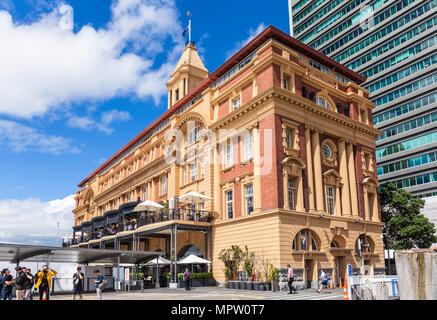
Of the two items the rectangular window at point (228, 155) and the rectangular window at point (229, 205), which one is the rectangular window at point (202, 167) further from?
the rectangular window at point (229, 205)

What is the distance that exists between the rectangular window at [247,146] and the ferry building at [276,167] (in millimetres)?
82

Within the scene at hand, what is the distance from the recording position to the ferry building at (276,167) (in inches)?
1128

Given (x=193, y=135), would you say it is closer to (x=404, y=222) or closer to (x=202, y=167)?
(x=202, y=167)

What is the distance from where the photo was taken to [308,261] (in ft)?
94.8

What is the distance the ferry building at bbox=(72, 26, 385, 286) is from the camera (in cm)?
2864

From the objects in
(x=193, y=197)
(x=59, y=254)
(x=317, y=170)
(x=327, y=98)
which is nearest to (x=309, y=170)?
(x=317, y=170)

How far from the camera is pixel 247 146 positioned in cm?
3155

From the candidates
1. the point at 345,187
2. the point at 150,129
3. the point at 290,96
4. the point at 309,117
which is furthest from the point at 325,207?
the point at 150,129

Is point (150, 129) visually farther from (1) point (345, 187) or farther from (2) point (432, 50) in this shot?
(2) point (432, 50)

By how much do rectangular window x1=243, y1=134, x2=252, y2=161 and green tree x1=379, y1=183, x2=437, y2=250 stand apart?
2031 centimetres

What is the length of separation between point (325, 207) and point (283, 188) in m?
5.24

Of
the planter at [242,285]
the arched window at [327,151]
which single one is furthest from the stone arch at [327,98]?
the planter at [242,285]

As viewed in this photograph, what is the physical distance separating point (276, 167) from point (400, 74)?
51499 millimetres

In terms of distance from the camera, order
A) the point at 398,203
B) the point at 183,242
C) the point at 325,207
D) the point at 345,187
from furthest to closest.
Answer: the point at 398,203
the point at 183,242
the point at 345,187
the point at 325,207
